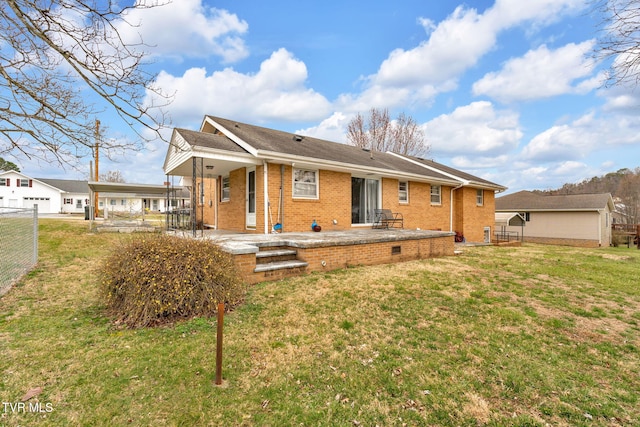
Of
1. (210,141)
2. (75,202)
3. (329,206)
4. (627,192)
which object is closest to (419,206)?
(329,206)

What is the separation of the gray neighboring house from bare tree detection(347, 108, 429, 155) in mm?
11083

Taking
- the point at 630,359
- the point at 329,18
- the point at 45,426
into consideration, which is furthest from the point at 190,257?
the point at 329,18

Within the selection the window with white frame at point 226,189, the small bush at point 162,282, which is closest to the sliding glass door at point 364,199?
the window with white frame at point 226,189

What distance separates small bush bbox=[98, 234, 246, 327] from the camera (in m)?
3.93

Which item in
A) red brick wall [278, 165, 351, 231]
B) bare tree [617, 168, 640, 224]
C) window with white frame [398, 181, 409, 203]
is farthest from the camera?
bare tree [617, 168, 640, 224]

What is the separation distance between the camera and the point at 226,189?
40.5 ft

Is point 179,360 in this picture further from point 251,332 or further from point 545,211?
point 545,211

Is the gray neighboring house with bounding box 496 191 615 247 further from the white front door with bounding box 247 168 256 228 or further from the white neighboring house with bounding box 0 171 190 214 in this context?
the white neighboring house with bounding box 0 171 190 214

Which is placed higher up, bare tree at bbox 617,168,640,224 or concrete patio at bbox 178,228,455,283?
bare tree at bbox 617,168,640,224

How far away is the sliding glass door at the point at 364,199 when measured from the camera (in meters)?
12.1

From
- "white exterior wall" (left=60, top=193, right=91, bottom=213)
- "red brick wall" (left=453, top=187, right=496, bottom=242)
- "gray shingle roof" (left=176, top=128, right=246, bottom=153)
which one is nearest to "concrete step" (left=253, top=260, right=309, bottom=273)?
"gray shingle roof" (left=176, top=128, right=246, bottom=153)

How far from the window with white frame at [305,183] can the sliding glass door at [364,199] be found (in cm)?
204

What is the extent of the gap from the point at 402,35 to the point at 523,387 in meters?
13.5

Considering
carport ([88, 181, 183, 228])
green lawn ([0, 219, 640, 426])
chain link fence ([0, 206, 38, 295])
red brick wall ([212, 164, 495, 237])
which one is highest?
carport ([88, 181, 183, 228])
